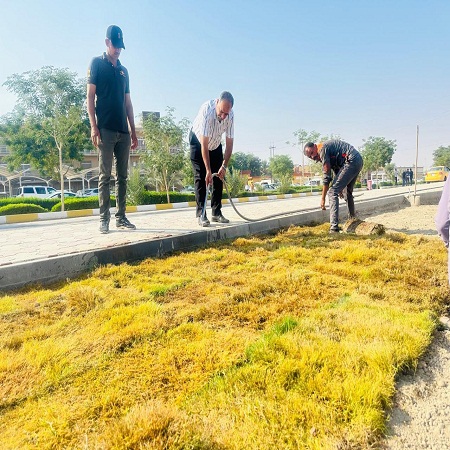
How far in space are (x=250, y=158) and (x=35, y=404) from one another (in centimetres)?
7829

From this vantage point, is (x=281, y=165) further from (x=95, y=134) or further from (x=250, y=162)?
(x=95, y=134)

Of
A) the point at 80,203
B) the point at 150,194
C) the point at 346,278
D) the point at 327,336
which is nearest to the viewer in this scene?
the point at 327,336

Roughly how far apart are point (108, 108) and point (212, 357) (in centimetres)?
322

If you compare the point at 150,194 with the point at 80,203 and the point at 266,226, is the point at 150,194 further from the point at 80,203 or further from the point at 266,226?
the point at 266,226

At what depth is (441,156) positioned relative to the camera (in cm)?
7612

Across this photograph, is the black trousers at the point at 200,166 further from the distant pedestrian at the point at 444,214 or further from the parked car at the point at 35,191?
the parked car at the point at 35,191

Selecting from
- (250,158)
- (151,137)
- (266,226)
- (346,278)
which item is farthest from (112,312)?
(250,158)

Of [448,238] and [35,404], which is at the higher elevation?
[448,238]

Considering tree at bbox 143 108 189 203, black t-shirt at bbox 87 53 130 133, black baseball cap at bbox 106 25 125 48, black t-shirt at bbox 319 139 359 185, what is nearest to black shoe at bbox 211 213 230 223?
black t-shirt at bbox 319 139 359 185

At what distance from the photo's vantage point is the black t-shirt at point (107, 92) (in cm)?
355

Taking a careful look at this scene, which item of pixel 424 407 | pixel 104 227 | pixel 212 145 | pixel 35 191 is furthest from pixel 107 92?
pixel 35 191

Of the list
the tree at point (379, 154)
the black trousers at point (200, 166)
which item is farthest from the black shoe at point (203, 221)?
the tree at point (379, 154)

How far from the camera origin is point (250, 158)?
3044 inches

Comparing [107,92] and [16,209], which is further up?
[107,92]
